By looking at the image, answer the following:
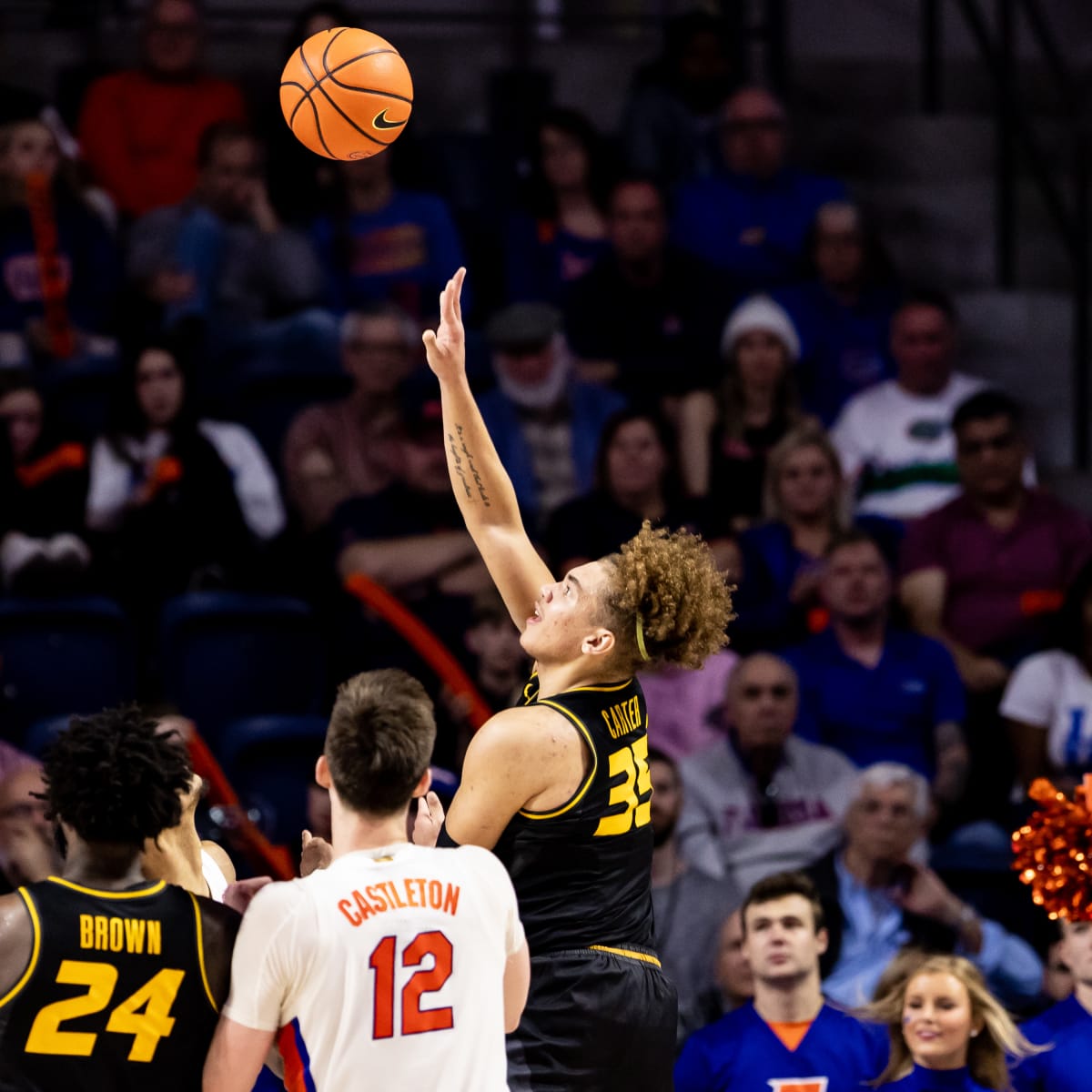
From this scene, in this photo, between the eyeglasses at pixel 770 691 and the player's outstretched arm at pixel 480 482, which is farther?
the eyeglasses at pixel 770 691

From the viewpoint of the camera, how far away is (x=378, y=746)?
12.4 ft

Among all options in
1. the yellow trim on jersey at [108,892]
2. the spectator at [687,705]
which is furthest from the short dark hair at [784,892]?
the yellow trim on jersey at [108,892]

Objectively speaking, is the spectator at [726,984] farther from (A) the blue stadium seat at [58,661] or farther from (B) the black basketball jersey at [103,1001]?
(B) the black basketball jersey at [103,1001]

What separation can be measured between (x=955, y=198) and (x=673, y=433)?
125 inches

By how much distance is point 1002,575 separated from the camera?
8.66 m

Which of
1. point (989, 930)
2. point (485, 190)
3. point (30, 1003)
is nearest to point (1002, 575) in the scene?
point (989, 930)

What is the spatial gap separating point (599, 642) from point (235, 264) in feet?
16.9

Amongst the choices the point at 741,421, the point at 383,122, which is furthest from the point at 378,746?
the point at 741,421

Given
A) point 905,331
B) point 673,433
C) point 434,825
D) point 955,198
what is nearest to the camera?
point 434,825

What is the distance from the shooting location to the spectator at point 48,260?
8.88 meters

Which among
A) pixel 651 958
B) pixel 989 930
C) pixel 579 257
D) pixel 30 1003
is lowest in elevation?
pixel 989 930

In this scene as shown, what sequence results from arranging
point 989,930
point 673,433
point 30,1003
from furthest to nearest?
point 673,433
point 989,930
point 30,1003

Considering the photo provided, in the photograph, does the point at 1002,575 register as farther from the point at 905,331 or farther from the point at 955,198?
the point at 955,198

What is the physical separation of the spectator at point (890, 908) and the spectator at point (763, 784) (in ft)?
0.55
